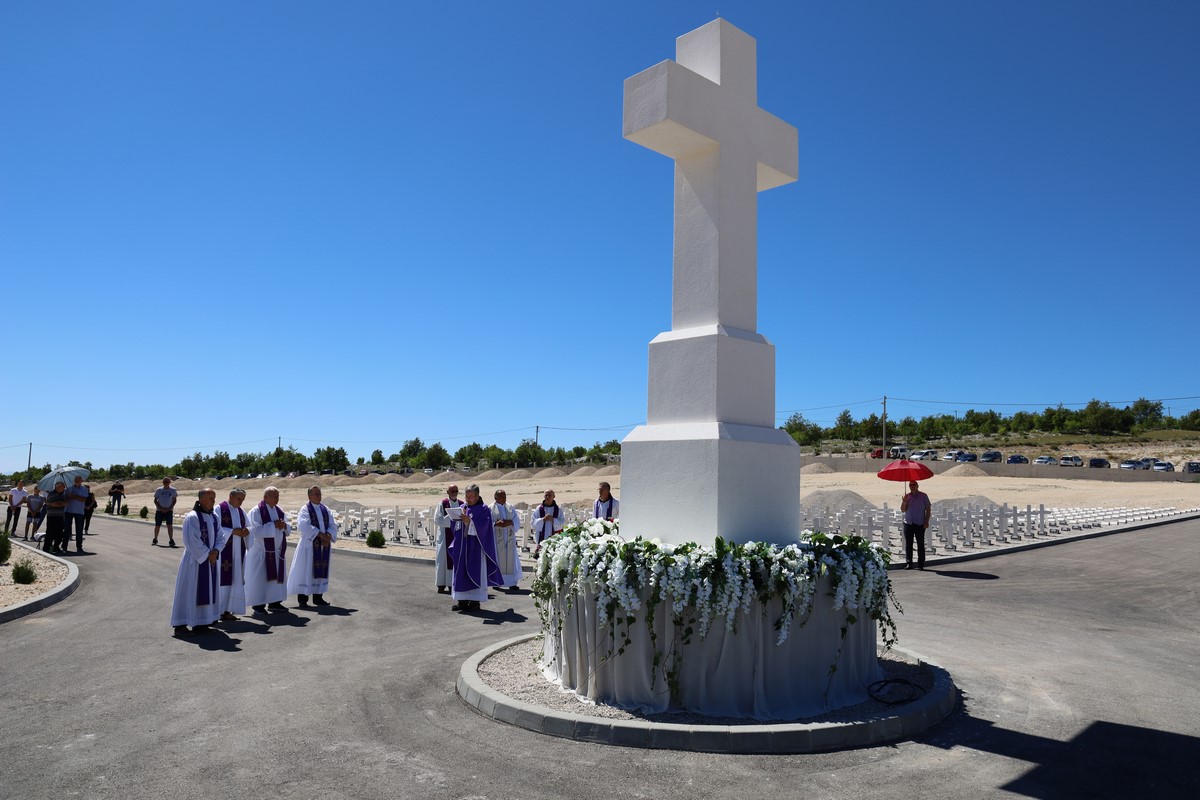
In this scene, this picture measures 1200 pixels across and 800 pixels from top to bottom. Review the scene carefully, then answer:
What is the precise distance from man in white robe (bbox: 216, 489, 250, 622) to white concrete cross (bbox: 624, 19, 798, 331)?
7.13 metres

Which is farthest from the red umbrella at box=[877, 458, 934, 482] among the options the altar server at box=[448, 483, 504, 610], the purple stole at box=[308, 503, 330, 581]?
the purple stole at box=[308, 503, 330, 581]

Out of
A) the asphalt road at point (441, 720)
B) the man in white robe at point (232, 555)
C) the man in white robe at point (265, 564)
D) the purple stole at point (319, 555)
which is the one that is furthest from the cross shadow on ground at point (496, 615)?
the man in white robe at point (232, 555)

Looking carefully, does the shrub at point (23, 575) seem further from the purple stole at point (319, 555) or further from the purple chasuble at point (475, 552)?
the purple chasuble at point (475, 552)

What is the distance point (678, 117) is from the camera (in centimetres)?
652

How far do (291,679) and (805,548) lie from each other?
4644mm

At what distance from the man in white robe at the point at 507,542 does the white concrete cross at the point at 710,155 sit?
302 inches

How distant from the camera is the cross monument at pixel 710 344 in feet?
21.1

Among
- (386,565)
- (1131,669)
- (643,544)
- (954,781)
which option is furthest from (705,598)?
(386,565)

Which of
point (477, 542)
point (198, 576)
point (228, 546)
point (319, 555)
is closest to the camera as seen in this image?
point (198, 576)

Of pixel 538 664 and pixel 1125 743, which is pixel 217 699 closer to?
pixel 538 664

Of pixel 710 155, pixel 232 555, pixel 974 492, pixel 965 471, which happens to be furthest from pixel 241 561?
pixel 965 471

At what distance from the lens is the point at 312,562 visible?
11.8 m

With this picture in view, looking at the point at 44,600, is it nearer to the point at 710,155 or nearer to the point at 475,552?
the point at 475,552

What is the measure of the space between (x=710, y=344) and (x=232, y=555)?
25.1ft
